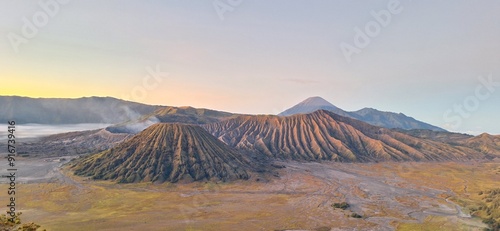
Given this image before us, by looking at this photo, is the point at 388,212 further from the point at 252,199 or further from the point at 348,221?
the point at 252,199

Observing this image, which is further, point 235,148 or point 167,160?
point 235,148

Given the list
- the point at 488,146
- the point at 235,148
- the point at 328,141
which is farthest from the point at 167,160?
the point at 488,146

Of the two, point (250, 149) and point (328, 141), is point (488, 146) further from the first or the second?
point (250, 149)

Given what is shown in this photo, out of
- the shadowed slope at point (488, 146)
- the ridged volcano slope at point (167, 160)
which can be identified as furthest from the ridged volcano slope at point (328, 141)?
the ridged volcano slope at point (167, 160)

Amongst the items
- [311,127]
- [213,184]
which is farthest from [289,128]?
[213,184]

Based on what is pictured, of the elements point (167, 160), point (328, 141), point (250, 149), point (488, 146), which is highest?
point (328, 141)

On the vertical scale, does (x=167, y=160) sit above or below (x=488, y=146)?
below
